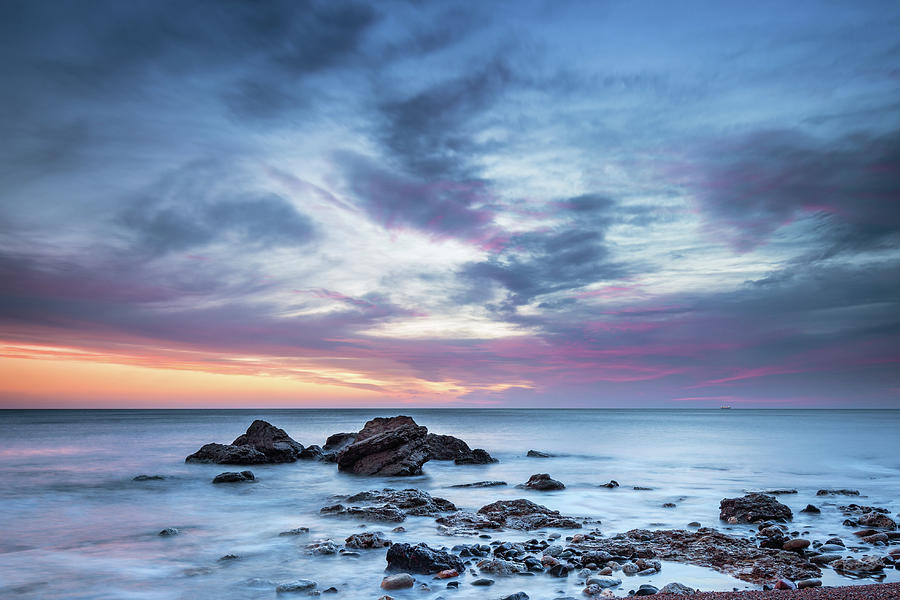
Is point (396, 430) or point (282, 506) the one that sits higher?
point (396, 430)

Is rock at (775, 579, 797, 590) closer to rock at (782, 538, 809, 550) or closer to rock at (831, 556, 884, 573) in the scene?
rock at (831, 556, 884, 573)

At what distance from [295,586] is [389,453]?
17.5 meters

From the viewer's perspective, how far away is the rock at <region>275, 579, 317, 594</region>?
28.8ft

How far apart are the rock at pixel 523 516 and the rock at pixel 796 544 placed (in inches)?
172

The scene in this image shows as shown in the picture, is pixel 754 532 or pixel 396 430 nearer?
pixel 754 532

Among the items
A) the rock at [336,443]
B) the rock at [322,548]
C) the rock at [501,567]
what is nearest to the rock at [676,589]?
the rock at [501,567]

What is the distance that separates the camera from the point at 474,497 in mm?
18438

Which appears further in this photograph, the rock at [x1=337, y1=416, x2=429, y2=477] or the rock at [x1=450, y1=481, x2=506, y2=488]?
the rock at [x1=337, y1=416, x2=429, y2=477]

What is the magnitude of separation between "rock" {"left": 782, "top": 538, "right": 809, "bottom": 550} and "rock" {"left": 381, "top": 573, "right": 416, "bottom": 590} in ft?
23.7

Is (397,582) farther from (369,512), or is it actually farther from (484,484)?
(484,484)

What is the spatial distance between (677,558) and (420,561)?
15.4 ft

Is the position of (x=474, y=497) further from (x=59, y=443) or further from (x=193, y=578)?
(x=59, y=443)

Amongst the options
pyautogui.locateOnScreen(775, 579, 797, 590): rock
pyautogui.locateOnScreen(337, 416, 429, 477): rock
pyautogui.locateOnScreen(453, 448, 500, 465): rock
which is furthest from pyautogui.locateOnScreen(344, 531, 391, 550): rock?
pyautogui.locateOnScreen(453, 448, 500, 465): rock

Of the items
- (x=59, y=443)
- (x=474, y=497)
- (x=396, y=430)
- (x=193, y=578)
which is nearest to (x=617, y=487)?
(x=474, y=497)
